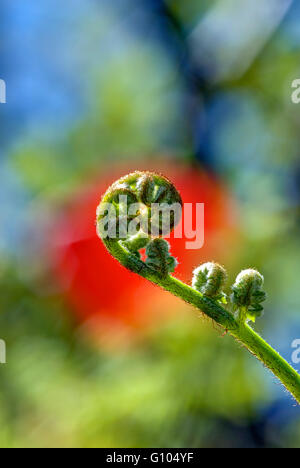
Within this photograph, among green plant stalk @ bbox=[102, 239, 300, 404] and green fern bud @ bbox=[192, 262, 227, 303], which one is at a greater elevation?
green fern bud @ bbox=[192, 262, 227, 303]

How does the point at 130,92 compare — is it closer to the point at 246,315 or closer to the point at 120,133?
the point at 120,133

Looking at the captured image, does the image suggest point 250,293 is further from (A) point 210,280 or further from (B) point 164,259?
(B) point 164,259

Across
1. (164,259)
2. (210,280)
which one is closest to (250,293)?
(210,280)

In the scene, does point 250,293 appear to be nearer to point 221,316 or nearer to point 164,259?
point 221,316

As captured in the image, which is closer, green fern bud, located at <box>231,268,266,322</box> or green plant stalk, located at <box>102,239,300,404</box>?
green plant stalk, located at <box>102,239,300,404</box>
